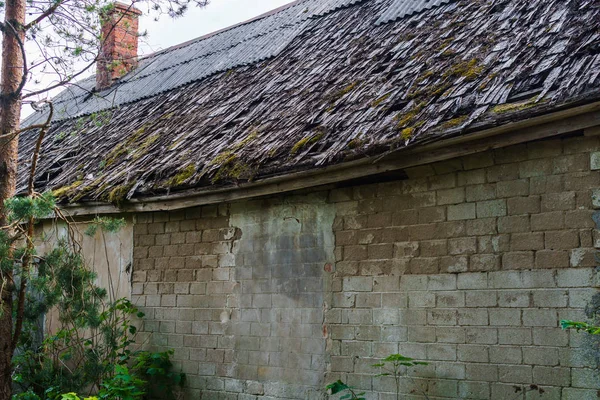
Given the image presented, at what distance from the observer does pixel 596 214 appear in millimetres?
4781

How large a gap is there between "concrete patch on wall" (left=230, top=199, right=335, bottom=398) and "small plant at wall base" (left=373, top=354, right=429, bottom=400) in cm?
68

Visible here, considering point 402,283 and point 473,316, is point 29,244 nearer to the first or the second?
point 402,283

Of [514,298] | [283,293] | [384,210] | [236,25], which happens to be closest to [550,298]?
[514,298]

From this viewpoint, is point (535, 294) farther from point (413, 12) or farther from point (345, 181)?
point (413, 12)

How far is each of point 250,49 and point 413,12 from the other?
321 centimetres

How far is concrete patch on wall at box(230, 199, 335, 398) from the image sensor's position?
6.36 metres

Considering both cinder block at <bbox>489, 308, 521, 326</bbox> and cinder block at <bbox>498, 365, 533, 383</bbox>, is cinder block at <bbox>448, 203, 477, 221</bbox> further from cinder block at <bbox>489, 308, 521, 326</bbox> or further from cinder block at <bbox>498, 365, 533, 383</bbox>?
cinder block at <bbox>498, 365, 533, 383</bbox>

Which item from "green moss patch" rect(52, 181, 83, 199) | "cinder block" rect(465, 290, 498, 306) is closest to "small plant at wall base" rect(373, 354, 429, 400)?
"cinder block" rect(465, 290, 498, 306)

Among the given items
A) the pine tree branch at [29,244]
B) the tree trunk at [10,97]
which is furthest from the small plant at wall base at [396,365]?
the tree trunk at [10,97]

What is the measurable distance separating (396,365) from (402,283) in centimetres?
66

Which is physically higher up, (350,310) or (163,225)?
(163,225)

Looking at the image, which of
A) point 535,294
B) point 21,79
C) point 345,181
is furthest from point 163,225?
point 535,294

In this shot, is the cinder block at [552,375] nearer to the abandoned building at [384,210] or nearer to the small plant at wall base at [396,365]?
the abandoned building at [384,210]

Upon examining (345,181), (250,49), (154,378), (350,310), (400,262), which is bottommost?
(154,378)
